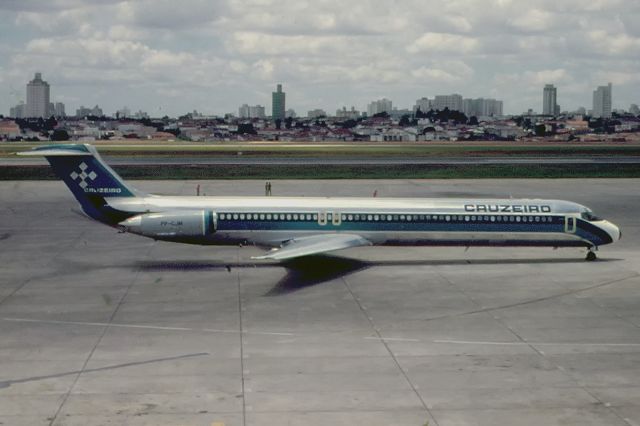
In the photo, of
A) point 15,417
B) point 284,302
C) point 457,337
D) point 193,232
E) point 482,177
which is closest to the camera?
point 15,417

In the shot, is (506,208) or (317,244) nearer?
(317,244)

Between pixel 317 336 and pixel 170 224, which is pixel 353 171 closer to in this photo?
pixel 170 224

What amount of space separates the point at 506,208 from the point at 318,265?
336 inches

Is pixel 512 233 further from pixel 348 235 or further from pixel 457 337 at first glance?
pixel 457 337

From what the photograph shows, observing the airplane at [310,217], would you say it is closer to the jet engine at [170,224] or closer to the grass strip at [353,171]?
the jet engine at [170,224]

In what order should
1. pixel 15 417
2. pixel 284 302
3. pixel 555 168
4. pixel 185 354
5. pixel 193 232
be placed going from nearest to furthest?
1. pixel 15 417
2. pixel 185 354
3. pixel 284 302
4. pixel 193 232
5. pixel 555 168

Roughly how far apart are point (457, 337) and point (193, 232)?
14.0 metres

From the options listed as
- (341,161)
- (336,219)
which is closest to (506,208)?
(336,219)

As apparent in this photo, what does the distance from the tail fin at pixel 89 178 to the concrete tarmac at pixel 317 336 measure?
8.50 feet

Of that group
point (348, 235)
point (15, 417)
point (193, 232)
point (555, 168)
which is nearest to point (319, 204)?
point (348, 235)

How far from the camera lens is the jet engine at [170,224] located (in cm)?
3372

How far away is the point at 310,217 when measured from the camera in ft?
115

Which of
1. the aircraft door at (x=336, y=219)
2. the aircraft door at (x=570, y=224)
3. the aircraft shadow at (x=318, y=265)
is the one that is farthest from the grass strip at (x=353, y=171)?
the aircraft door at (x=570, y=224)

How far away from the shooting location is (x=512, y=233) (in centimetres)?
3562
